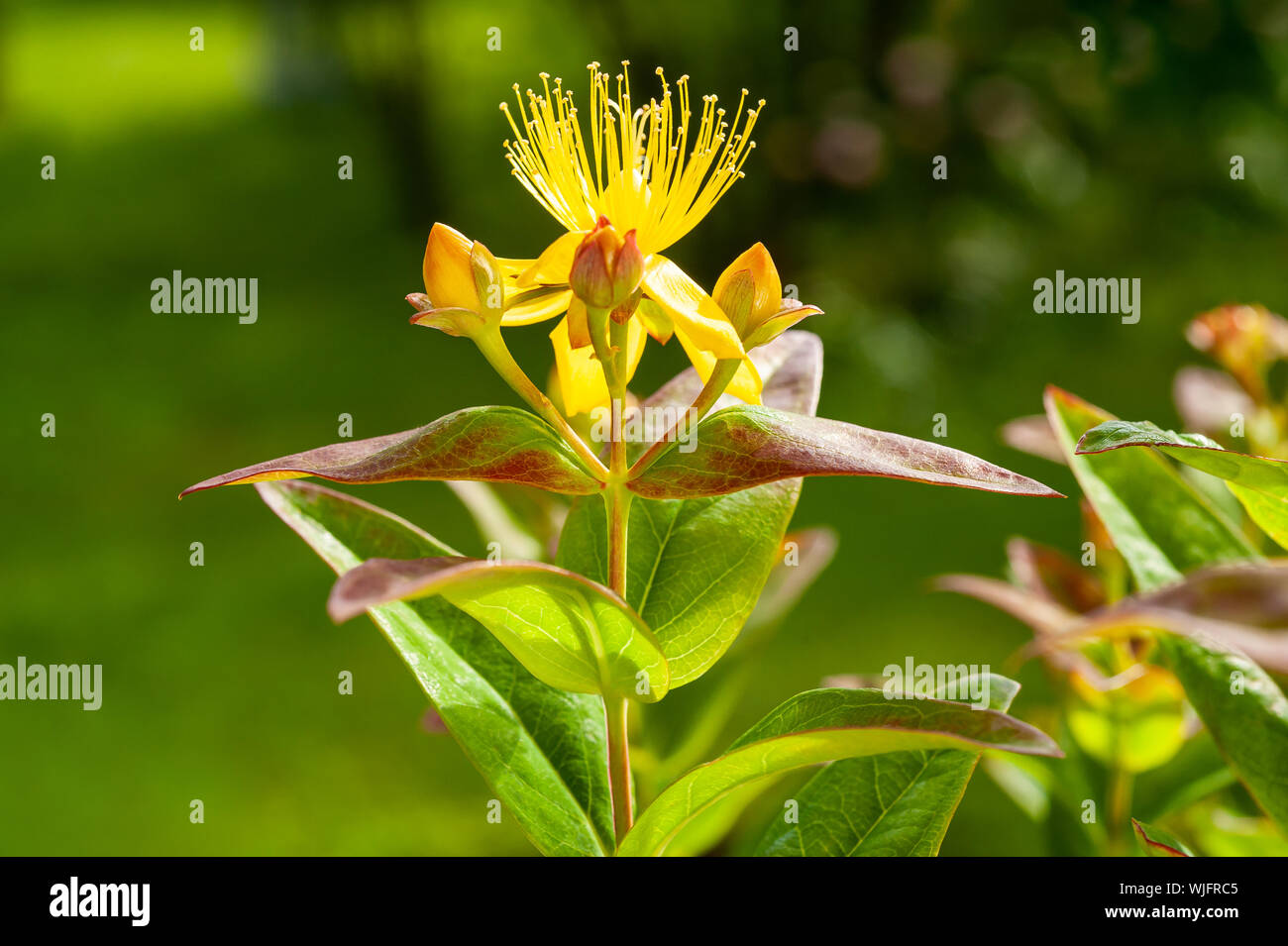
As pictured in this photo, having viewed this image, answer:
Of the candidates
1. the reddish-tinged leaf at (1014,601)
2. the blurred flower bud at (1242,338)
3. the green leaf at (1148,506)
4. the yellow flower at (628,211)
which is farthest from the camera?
the blurred flower bud at (1242,338)

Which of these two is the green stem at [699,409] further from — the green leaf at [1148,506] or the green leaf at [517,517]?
the green leaf at [517,517]

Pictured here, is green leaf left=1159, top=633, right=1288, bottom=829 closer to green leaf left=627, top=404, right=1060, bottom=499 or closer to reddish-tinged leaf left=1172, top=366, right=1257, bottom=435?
green leaf left=627, top=404, right=1060, bottom=499

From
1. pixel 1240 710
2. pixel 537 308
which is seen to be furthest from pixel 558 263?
pixel 1240 710

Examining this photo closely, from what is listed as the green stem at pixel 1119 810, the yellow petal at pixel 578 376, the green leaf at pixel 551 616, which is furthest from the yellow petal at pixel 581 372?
the green stem at pixel 1119 810

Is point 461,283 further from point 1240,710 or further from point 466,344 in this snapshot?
point 466,344

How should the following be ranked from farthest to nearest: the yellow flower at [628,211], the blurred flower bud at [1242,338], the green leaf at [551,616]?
the blurred flower bud at [1242,338]
the yellow flower at [628,211]
the green leaf at [551,616]

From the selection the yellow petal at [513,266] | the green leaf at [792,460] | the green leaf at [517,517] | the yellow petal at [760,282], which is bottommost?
the green leaf at [517,517]

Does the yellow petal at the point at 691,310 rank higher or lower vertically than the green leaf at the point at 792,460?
higher

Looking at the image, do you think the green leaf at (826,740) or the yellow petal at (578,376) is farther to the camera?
the yellow petal at (578,376)
